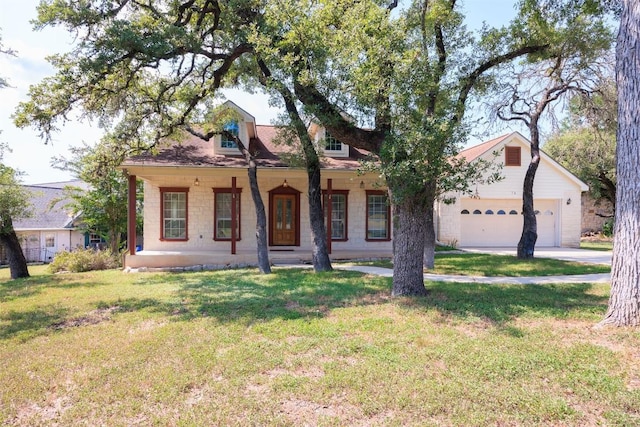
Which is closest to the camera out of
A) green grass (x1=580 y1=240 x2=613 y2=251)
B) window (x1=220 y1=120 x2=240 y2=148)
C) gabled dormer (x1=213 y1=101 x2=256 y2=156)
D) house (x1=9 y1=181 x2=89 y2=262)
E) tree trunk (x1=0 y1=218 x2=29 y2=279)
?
tree trunk (x1=0 y1=218 x2=29 y2=279)

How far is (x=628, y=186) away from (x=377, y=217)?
1083 cm

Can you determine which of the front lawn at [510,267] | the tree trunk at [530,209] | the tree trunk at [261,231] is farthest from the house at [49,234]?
the tree trunk at [530,209]

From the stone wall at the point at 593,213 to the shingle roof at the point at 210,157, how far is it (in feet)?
62.2

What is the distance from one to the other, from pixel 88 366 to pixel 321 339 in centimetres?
263

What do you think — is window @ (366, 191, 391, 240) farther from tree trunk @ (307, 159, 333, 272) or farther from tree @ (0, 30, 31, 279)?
tree @ (0, 30, 31, 279)

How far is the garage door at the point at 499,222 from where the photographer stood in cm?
1880

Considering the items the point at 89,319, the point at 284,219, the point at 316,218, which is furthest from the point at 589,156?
the point at 89,319

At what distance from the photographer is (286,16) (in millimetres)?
7566

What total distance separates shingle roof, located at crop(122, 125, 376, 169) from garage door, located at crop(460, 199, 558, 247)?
714 cm

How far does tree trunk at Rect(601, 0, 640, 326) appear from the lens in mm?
4855

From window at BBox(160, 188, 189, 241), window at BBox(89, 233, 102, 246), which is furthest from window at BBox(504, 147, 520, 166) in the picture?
window at BBox(89, 233, 102, 246)

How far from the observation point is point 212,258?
12883 millimetres

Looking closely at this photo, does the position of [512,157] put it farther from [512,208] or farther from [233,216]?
[233,216]

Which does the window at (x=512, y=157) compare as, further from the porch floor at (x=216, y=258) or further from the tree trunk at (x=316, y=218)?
the tree trunk at (x=316, y=218)
